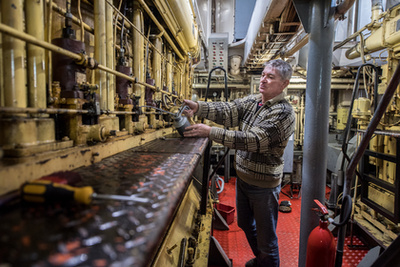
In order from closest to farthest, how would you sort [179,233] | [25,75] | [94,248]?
[94,248] → [25,75] → [179,233]

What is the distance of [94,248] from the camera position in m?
0.43

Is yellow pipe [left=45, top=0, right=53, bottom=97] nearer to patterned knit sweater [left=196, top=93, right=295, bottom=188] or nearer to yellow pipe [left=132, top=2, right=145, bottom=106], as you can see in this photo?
yellow pipe [left=132, top=2, right=145, bottom=106]

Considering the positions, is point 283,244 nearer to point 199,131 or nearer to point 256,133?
point 256,133

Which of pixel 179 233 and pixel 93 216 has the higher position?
pixel 93 216

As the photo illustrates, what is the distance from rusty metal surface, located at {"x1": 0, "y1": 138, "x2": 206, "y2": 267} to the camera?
1.32 ft

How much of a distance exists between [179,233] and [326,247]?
1098mm

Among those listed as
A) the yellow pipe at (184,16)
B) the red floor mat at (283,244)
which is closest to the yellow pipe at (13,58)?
the yellow pipe at (184,16)

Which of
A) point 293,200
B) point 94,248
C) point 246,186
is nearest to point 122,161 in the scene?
point 94,248

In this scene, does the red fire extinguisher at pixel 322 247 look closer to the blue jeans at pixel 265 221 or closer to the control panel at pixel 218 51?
the blue jeans at pixel 265 221

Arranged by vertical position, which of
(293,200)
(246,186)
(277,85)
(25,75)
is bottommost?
(293,200)

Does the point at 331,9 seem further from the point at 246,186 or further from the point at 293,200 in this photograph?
the point at 293,200

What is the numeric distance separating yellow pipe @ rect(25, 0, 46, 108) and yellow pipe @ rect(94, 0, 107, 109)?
483 mm

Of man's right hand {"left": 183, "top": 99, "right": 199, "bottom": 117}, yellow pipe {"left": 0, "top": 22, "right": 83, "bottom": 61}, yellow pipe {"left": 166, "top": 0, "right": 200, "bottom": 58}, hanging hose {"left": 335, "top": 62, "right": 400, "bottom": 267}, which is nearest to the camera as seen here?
yellow pipe {"left": 0, "top": 22, "right": 83, "bottom": 61}

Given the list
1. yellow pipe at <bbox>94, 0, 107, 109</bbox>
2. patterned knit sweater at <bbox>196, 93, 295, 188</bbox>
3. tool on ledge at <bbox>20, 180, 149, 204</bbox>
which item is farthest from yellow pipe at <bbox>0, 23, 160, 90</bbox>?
patterned knit sweater at <bbox>196, 93, 295, 188</bbox>
